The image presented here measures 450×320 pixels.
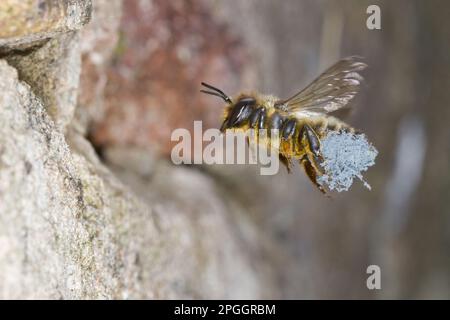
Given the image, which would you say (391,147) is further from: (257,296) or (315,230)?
(257,296)

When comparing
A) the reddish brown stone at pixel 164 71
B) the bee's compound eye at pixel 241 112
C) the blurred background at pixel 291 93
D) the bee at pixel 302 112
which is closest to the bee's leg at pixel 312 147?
the bee at pixel 302 112

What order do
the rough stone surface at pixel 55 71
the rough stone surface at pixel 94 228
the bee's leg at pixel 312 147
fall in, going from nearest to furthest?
the rough stone surface at pixel 94 228
the rough stone surface at pixel 55 71
the bee's leg at pixel 312 147

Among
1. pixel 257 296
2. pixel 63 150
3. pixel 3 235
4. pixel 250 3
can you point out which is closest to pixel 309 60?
pixel 250 3

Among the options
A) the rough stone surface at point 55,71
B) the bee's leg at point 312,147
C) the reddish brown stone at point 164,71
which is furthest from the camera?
the reddish brown stone at point 164,71

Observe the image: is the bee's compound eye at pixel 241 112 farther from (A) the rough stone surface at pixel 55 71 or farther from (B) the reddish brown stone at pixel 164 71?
(B) the reddish brown stone at pixel 164 71

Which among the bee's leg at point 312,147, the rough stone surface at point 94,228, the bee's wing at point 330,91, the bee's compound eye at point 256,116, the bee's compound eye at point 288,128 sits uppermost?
the bee's wing at point 330,91

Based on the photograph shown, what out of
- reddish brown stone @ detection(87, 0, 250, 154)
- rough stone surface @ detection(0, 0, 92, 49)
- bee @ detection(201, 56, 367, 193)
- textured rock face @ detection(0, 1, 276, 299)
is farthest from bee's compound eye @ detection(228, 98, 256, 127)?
reddish brown stone @ detection(87, 0, 250, 154)

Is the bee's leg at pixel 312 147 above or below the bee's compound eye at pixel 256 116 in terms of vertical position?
below

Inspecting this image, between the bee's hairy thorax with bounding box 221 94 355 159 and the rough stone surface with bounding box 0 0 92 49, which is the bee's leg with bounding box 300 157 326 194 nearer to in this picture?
the bee's hairy thorax with bounding box 221 94 355 159
